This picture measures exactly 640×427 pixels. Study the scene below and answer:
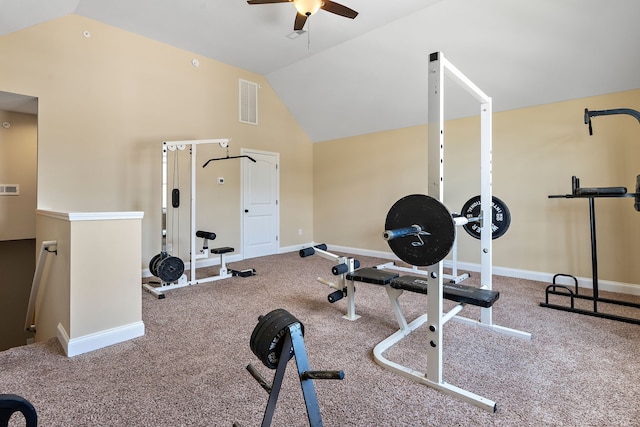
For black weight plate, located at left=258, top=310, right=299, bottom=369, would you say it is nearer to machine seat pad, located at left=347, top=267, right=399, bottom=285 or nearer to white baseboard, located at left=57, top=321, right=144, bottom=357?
machine seat pad, located at left=347, top=267, right=399, bottom=285

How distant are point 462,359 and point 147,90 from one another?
193 inches

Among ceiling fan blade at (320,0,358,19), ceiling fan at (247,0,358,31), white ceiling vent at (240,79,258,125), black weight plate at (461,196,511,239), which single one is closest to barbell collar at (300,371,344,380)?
black weight plate at (461,196,511,239)

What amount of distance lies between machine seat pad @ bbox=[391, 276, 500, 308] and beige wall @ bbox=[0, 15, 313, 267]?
3.57 metres

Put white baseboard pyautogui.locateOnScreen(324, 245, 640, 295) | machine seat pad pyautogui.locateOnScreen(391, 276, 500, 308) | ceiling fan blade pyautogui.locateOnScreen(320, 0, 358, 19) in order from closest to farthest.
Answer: machine seat pad pyautogui.locateOnScreen(391, 276, 500, 308) < ceiling fan blade pyautogui.locateOnScreen(320, 0, 358, 19) < white baseboard pyautogui.locateOnScreen(324, 245, 640, 295)

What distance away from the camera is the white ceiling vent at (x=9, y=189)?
16.0ft

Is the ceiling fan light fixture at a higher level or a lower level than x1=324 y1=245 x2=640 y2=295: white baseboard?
higher

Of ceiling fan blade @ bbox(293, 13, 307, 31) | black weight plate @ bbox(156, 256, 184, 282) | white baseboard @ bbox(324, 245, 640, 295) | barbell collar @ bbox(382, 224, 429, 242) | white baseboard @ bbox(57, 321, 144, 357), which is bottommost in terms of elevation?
white baseboard @ bbox(57, 321, 144, 357)

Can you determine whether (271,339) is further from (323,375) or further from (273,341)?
(323,375)

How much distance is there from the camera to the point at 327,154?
6.39 meters

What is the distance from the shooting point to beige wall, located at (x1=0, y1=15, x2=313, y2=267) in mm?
3445

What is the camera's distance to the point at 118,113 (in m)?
3.99

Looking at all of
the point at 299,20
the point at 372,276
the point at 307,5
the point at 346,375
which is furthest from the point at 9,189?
the point at 346,375

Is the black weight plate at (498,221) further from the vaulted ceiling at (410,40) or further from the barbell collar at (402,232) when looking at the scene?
the vaulted ceiling at (410,40)

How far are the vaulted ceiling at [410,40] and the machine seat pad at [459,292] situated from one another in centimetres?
286
